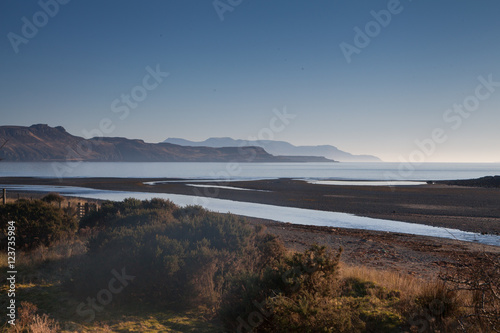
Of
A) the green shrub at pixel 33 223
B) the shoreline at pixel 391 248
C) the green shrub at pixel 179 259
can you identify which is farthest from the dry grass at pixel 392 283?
the green shrub at pixel 33 223

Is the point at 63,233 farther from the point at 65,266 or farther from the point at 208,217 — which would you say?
the point at 208,217

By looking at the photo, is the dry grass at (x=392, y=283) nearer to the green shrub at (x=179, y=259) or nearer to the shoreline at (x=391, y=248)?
the green shrub at (x=179, y=259)

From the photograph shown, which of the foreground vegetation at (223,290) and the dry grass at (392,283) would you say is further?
the dry grass at (392,283)

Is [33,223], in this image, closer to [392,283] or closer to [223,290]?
[223,290]

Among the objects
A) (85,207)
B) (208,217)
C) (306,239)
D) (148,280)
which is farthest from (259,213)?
(148,280)

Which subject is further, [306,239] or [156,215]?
[306,239]

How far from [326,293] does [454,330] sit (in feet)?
6.22

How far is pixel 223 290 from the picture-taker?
7.02 m

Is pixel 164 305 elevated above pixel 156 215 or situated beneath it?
situated beneath

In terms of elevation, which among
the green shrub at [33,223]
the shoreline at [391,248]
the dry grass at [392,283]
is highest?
the green shrub at [33,223]

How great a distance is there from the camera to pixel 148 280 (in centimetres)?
694
